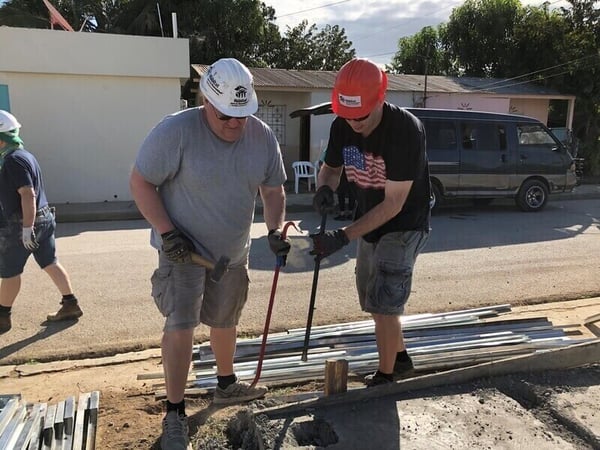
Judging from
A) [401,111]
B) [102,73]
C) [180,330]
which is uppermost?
[102,73]

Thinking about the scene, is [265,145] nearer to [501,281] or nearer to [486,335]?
[486,335]

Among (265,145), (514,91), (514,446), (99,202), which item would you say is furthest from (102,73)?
(514,91)

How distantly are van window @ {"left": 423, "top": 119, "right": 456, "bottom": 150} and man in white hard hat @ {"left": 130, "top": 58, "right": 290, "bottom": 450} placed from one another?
819 centimetres

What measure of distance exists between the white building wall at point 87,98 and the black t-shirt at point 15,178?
7765 mm

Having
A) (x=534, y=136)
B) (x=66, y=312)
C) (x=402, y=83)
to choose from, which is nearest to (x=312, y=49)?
(x=402, y=83)

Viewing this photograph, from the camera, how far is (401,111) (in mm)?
3066

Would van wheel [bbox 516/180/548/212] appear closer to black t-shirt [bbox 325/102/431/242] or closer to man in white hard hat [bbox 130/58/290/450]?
black t-shirt [bbox 325/102/431/242]

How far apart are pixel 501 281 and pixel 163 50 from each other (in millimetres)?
8813

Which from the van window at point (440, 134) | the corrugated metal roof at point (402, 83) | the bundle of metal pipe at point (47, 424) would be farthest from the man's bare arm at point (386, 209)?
the corrugated metal roof at point (402, 83)

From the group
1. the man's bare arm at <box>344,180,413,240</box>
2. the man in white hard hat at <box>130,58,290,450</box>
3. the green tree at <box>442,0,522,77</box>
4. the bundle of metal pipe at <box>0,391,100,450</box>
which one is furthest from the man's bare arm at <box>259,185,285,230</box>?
the green tree at <box>442,0,522,77</box>

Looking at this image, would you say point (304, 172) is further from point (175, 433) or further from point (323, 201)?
point (175, 433)

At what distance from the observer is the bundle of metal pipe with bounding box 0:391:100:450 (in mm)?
2779

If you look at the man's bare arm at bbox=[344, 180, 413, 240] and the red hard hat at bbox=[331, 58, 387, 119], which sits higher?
the red hard hat at bbox=[331, 58, 387, 119]

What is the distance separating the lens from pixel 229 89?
2.70 meters
